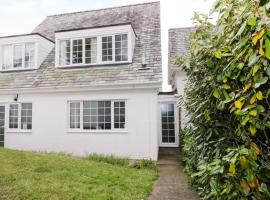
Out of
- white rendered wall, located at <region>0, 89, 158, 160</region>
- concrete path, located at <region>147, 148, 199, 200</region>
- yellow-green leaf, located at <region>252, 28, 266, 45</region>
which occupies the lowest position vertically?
concrete path, located at <region>147, 148, 199, 200</region>

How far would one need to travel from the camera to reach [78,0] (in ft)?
59.6

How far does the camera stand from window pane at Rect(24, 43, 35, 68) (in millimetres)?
14734

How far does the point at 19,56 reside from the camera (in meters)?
15.0

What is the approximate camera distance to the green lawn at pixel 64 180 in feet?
19.0

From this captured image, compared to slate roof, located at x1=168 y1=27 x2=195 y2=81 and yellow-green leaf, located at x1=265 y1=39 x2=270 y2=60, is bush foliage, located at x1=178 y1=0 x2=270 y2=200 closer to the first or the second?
yellow-green leaf, located at x1=265 y1=39 x2=270 y2=60

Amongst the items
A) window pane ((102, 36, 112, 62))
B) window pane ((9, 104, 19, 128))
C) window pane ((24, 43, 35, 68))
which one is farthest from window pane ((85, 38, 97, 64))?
window pane ((9, 104, 19, 128))

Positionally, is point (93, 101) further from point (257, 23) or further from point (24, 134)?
point (257, 23)

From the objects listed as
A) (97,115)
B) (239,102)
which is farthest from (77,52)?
(239,102)

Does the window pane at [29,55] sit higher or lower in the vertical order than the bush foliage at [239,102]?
higher

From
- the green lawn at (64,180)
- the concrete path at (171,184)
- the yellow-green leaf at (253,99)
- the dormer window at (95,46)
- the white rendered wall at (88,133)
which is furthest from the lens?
the dormer window at (95,46)

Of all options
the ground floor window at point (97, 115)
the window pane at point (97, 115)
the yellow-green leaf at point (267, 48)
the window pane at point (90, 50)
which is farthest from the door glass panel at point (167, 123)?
the yellow-green leaf at point (267, 48)

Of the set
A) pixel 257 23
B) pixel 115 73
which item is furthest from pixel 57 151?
pixel 257 23

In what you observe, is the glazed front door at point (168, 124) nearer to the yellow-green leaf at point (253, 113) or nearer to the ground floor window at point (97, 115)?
the ground floor window at point (97, 115)

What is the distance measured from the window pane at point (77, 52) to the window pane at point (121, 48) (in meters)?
2.18
